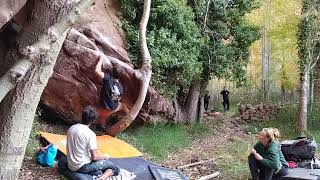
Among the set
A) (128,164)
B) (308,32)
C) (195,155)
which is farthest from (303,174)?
(308,32)

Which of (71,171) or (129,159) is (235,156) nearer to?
(129,159)

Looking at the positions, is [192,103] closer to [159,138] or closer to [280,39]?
[159,138]

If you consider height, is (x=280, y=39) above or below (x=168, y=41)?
above

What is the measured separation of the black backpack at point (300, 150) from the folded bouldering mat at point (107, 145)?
310cm

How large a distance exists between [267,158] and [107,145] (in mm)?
3502

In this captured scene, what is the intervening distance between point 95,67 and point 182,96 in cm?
631

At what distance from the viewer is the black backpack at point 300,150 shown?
8.20m

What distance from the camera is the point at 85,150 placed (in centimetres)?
652

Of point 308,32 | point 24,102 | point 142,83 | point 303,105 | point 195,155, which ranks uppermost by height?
point 308,32

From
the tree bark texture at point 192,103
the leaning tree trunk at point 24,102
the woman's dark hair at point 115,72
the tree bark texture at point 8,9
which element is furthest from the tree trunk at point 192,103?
the leaning tree trunk at point 24,102

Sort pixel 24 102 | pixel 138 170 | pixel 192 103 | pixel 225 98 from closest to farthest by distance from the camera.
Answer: pixel 24 102 < pixel 138 170 < pixel 192 103 < pixel 225 98

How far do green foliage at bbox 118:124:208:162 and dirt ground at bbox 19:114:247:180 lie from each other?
0.77ft

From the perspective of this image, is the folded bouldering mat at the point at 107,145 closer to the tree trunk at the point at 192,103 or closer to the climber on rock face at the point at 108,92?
the climber on rock face at the point at 108,92

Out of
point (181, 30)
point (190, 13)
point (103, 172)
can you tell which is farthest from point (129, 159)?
point (190, 13)
